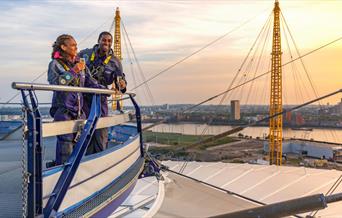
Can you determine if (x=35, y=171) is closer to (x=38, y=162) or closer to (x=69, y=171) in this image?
(x=38, y=162)

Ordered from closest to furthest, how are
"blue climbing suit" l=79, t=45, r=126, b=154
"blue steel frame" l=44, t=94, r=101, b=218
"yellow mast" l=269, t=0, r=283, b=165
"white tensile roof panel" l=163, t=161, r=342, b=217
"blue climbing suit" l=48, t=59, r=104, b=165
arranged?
"blue steel frame" l=44, t=94, r=101, b=218
"blue climbing suit" l=48, t=59, r=104, b=165
"blue climbing suit" l=79, t=45, r=126, b=154
"white tensile roof panel" l=163, t=161, r=342, b=217
"yellow mast" l=269, t=0, r=283, b=165

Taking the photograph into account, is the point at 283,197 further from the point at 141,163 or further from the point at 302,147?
the point at 302,147

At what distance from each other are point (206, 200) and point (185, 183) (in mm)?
1309

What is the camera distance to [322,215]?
7.50m

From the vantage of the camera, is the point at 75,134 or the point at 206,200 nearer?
the point at 75,134

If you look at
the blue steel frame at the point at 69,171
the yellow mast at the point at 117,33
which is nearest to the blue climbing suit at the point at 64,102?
the blue steel frame at the point at 69,171

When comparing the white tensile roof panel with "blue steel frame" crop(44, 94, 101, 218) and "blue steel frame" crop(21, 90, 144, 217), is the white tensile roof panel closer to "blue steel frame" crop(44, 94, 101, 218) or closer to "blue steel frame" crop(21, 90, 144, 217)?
"blue steel frame" crop(44, 94, 101, 218)

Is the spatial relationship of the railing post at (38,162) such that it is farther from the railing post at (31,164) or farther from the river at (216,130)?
the river at (216,130)

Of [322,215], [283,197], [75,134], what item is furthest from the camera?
[283,197]

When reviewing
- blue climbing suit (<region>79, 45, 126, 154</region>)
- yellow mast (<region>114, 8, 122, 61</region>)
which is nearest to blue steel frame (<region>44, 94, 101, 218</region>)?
blue climbing suit (<region>79, 45, 126, 154</region>)

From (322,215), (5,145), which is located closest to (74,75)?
(5,145)

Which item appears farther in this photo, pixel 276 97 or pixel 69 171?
pixel 276 97

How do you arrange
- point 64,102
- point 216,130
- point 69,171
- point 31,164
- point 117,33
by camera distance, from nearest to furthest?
1. point 31,164
2. point 69,171
3. point 64,102
4. point 216,130
5. point 117,33

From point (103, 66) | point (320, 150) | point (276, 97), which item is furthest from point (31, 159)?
point (320, 150)
